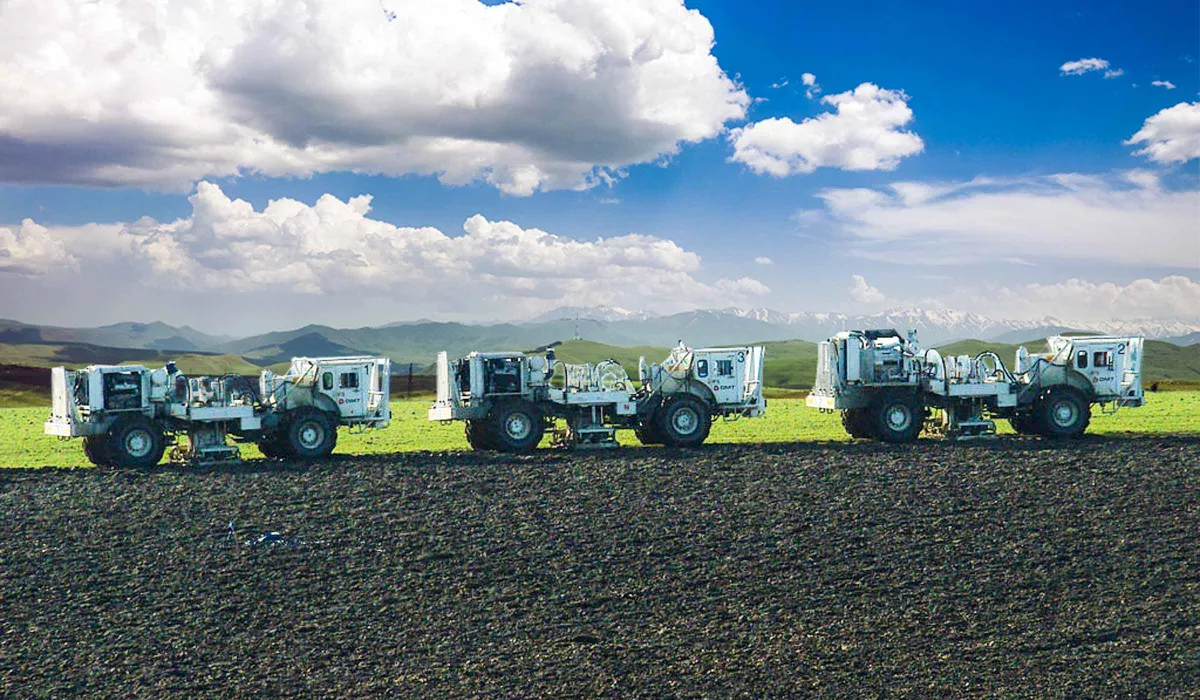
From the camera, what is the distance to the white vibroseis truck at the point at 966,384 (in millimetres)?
31906

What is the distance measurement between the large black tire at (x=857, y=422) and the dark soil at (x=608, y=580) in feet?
19.6

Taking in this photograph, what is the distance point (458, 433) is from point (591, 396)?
924 centimetres

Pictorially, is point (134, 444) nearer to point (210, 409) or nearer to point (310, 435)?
point (210, 409)

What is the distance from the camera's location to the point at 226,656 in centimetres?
1639

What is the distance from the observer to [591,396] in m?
31.0

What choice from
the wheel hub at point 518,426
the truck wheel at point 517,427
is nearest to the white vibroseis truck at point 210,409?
the truck wheel at point 517,427

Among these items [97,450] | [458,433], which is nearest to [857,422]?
[458,433]

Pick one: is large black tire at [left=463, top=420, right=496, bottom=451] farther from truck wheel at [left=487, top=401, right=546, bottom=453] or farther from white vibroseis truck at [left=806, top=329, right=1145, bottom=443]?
white vibroseis truck at [left=806, top=329, right=1145, bottom=443]

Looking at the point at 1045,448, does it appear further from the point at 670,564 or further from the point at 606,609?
the point at 606,609

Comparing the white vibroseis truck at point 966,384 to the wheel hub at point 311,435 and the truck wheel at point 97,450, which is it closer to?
the wheel hub at point 311,435

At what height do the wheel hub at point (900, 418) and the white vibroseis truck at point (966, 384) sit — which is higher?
the white vibroseis truck at point (966, 384)

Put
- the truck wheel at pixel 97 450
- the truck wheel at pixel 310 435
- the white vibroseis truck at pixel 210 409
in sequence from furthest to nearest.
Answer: the truck wheel at pixel 310 435 < the truck wheel at pixel 97 450 < the white vibroseis truck at pixel 210 409

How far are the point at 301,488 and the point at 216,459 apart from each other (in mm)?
5965

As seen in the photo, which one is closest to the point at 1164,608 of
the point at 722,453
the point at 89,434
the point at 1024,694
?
the point at 1024,694
